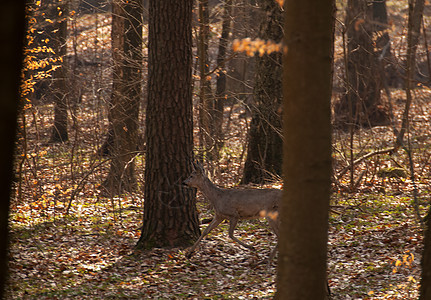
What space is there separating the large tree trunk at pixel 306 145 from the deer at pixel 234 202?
19.4 ft

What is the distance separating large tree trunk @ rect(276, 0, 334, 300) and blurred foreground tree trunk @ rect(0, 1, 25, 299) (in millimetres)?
1788

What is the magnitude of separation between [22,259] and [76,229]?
2.01 meters

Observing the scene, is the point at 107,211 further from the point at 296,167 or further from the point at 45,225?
the point at 296,167

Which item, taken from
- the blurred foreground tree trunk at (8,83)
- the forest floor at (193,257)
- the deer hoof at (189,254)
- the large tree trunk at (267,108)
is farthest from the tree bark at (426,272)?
the large tree trunk at (267,108)

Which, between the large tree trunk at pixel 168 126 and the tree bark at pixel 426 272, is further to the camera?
the large tree trunk at pixel 168 126

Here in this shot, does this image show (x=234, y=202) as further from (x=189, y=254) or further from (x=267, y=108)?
(x=267, y=108)

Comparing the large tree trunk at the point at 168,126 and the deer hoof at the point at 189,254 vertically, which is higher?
the large tree trunk at the point at 168,126

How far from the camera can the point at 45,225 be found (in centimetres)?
1118

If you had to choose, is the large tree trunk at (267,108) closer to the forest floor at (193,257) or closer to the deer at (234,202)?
the forest floor at (193,257)

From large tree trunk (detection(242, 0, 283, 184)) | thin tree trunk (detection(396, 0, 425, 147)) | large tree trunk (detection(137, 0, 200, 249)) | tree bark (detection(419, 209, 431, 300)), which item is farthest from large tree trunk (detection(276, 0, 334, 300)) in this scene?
large tree trunk (detection(242, 0, 283, 184))

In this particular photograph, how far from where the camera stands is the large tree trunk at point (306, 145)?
3.40m

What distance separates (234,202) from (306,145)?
6.33 metres

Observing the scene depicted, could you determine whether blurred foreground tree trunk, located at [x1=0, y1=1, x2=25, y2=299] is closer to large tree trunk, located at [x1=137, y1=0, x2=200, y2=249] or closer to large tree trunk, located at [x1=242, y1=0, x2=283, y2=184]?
large tree trunk, located at [x1=137, y1=0, x2=200, y2=249]

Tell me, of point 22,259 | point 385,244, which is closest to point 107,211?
point 22,259
